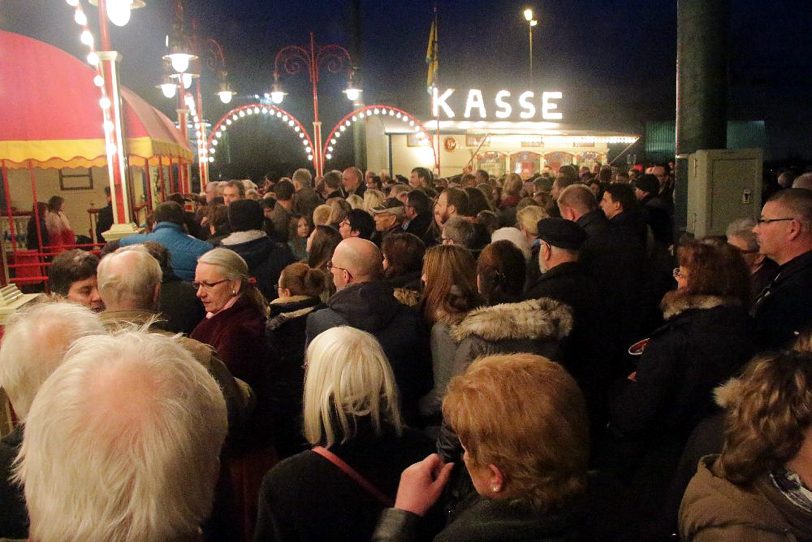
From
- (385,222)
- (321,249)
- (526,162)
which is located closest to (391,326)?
(321,249)

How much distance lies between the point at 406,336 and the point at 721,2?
7078 mm

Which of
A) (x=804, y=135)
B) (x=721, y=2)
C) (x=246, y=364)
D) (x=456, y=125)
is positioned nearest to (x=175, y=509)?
(x=246, y=364)

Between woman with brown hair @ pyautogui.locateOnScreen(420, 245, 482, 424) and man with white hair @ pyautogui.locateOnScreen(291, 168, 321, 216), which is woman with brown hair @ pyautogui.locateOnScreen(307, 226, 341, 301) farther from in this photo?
man with white hair @ pyautogui.locateOnScreen(291, 168, 321, 216)

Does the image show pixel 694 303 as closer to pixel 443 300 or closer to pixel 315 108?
pixel 443 300

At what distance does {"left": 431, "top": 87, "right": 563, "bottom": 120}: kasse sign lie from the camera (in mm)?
24719

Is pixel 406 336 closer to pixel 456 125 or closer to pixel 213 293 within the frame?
pixel 213 293

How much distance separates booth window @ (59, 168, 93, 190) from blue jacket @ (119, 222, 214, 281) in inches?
479

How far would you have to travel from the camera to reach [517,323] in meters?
3.52

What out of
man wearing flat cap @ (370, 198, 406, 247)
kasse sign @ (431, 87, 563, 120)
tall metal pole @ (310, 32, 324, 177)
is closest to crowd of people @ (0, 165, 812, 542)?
man wearing flat cap @ (370, 198, 406, 247)

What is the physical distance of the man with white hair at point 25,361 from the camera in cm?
225

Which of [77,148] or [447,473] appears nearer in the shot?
[447,473]

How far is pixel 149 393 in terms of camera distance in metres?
1.56

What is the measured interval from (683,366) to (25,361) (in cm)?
279

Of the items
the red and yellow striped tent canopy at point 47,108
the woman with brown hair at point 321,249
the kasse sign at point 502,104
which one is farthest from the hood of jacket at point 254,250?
the kasse sign at point 502,104
